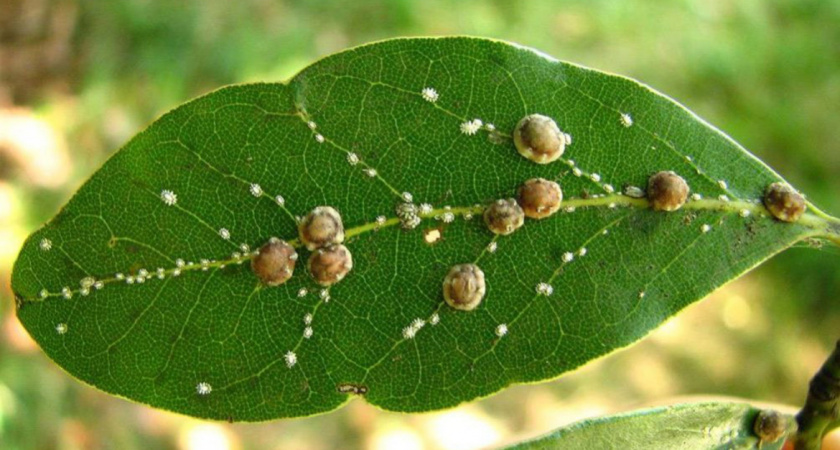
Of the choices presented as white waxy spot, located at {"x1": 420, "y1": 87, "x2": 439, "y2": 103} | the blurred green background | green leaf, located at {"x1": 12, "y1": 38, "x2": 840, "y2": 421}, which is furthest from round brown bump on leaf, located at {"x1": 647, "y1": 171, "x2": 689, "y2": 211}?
the blurred green background

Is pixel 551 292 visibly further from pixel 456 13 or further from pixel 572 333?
pixel 456 13

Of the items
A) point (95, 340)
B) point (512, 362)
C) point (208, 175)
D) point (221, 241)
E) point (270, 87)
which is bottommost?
point (512, 362)

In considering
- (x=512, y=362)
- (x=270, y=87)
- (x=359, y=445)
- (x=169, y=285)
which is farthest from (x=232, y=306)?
(x=359, y=445)

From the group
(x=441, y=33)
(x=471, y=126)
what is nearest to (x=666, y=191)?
(x=471, y=126)

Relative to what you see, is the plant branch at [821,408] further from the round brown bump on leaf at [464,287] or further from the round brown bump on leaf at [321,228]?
the round brown bump on leaf at [321,228]

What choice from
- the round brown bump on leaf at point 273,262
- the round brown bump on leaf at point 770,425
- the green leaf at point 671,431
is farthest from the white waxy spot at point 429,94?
the round brown bump on leaf at point 770,425

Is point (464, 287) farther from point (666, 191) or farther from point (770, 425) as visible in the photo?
point (770, 425)
